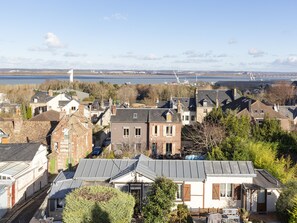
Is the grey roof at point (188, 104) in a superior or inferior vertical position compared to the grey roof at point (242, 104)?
inferior

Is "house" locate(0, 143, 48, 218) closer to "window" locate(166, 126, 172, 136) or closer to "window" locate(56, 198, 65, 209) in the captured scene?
"window" locate(56, 198, 65, 209)

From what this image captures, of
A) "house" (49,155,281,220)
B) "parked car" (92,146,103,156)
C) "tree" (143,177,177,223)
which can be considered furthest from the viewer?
"parked car" (92,146,103,156)

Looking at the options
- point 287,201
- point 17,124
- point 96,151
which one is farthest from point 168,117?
point 287,201

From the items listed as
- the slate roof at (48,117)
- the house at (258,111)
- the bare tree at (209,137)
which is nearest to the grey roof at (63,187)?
the bare tree at (209,137)

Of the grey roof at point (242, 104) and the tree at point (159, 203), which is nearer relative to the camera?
the tree at point (159, 203)

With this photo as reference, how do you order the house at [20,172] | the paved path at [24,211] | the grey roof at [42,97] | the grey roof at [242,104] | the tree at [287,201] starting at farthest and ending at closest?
the grey roof at [42,97], the grey roof at [242,104], the house at [20,172], the paved path at [24,211], the tree at [287,201]

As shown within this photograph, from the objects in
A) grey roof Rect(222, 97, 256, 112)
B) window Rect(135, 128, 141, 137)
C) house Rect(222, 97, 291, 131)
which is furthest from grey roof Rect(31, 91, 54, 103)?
house Rect(222, 97, 291, 131)

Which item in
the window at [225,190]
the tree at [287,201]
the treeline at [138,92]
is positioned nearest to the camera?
the tree at [287,201]

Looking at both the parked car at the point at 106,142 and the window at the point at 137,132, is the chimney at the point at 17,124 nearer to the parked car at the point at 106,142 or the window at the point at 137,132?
the parked car at the point at 106,142
